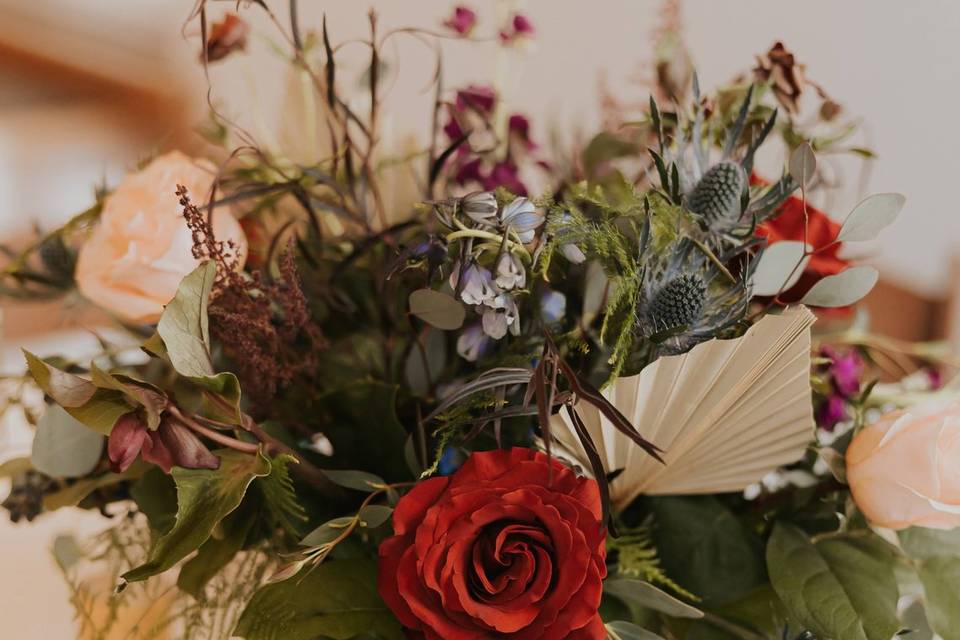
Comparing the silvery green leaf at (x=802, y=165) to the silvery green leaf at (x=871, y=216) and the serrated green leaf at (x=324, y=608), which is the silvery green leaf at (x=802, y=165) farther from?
the serrated green leaf at (x=324, y=608)

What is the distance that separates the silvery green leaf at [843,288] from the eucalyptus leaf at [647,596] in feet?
0.42

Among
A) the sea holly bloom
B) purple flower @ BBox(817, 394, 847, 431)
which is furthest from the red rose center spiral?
purple flower @ BBox(817, 394, 847, 431)

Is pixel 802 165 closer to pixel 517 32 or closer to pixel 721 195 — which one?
pixel 721 195

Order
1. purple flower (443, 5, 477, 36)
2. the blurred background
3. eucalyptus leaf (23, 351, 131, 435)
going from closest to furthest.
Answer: eucalyptus leaf (23, 351, 131, 435) < purple flower (443, 5, 477, 36) < the blurred background

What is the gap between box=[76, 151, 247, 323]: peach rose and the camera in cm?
38

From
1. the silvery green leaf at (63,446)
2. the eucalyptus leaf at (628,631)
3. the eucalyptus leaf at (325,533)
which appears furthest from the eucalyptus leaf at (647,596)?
the silvery green leaf at (63,446)

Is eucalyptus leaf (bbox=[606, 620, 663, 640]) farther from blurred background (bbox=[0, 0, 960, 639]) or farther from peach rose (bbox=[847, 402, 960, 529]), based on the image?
blurred background (bbox=[0, 0, 960, 639])

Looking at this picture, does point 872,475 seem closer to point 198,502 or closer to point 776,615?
point 776,615

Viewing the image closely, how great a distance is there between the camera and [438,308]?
313mm

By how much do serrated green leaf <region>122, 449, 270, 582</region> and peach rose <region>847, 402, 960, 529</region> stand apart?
24cm

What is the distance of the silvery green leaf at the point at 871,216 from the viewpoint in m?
0.34

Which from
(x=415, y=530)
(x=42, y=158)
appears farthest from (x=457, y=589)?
(x=42, y=158)

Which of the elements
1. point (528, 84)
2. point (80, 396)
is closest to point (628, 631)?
point (80, 396)

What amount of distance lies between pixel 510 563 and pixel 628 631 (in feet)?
0.21
